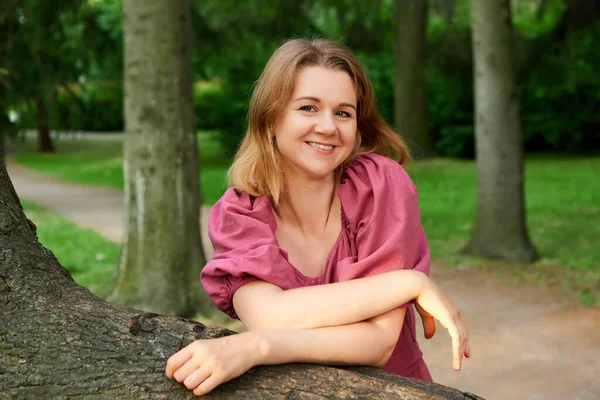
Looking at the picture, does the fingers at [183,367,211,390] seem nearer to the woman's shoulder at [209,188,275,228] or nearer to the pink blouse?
the pink blouse

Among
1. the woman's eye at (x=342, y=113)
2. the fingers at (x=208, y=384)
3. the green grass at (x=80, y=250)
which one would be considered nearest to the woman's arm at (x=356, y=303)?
the fingers at (x=208, y=384)

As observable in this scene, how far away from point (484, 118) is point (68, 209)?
7.69 metres

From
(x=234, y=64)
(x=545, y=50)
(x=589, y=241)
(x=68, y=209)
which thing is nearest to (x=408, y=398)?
(x=589, y=241)

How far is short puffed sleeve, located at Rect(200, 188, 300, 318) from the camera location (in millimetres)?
1993

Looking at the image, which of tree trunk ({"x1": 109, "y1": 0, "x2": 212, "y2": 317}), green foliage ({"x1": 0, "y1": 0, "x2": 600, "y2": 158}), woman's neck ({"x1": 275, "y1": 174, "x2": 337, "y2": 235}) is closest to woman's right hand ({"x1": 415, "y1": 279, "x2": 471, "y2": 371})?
woman's neck ({"x1": 275, "y1": 174, "x2": 337, "y2": 235})

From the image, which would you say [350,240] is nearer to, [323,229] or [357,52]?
[323,229]

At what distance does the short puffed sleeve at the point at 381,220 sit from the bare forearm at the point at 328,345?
0.18m

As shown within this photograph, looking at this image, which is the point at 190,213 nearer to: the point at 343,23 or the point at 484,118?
the point at 484,118

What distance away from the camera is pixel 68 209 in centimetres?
1291

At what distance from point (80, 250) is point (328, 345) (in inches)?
300

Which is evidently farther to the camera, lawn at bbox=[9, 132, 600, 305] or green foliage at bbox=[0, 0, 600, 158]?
green foliage at bbox=[0, 0, 600, 158]

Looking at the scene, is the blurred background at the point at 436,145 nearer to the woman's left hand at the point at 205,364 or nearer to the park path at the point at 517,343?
the park path at the point at 517,343

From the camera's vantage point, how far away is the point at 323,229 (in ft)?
7.32

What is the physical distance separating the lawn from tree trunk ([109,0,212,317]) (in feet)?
7.85
